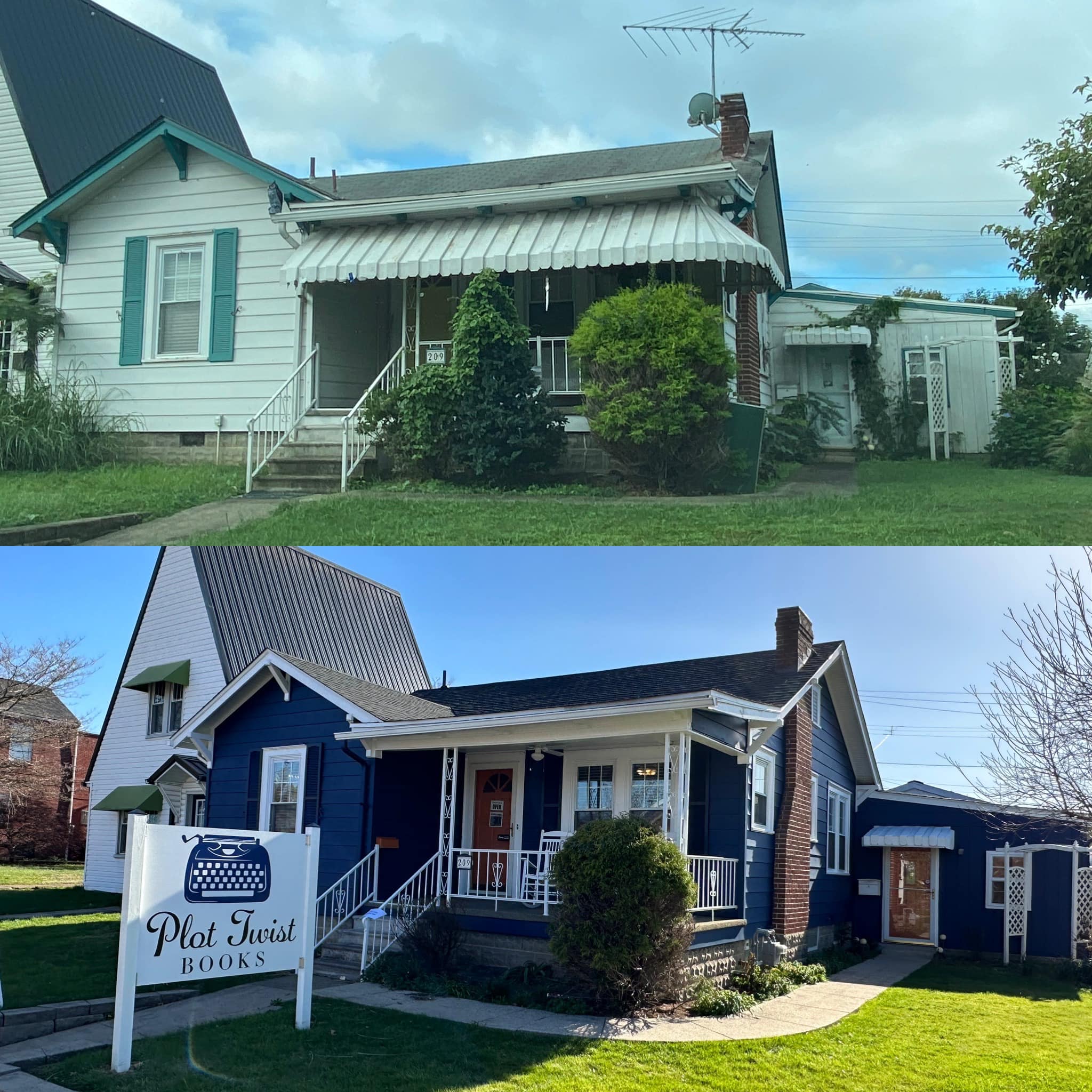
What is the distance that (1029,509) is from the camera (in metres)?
10.0

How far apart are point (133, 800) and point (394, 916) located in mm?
9776

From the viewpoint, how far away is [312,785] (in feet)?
45.0

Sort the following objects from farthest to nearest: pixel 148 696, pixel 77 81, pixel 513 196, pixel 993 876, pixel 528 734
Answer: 1. pixel 148 696
2. pixel 77 81
3. pixel 993 876
4. pixel 513 196
5. pixel 528 734

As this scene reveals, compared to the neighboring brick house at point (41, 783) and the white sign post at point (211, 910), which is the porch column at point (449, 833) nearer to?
the white sign post at point (211, 910)

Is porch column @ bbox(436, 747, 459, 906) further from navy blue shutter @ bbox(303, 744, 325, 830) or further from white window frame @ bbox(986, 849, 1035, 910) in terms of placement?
white window frame @ bbox(986, 849, 1035, 910)

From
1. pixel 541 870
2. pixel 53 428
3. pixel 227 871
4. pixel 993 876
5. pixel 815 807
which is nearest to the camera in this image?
pixel 227 871

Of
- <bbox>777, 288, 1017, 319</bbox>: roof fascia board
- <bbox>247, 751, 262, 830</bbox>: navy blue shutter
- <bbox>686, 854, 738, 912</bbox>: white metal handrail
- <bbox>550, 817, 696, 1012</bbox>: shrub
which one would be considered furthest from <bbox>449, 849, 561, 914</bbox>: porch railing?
<bbox>777, 288, 1017, 319</bbox>: roof fascia board

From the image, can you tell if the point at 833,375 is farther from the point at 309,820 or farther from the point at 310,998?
the point at 310,998

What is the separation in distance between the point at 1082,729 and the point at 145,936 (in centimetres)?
708

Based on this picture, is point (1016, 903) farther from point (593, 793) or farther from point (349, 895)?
point (349, 895)

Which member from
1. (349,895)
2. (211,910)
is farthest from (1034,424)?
(211,910)

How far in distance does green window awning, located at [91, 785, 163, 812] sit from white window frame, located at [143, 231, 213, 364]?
327 inches

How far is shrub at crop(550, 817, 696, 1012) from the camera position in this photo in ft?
29.6

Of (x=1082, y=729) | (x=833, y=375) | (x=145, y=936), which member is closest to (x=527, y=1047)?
(x=145, y=936)
